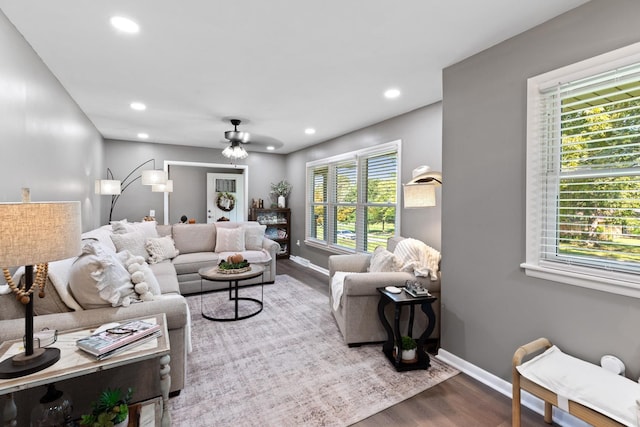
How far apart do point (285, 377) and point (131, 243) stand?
293 cm

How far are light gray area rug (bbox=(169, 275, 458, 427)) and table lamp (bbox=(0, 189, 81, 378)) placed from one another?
91 centimetres

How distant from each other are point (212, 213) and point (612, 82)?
697 cm

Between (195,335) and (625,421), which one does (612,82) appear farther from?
(195,335)

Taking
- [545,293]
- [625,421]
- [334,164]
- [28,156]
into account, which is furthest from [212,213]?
[625,421]

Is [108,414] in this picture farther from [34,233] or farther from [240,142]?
[240,142]

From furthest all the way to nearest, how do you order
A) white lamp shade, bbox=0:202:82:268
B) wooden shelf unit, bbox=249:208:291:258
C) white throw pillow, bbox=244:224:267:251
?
wooden shelf unit, bbox=249:208:291:258
white throw pillow, bbox=244:224:267:251
white lamp shade, bbox=0:202:82:268

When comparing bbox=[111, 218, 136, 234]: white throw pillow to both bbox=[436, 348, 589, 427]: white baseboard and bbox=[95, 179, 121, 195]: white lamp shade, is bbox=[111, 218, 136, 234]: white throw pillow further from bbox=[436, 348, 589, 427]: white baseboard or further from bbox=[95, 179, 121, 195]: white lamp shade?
bbox=[436, 348, 589, 427]: white baseboard

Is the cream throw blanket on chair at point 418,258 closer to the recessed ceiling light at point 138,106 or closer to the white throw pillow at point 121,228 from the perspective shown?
the recessed ceiling light at point 138,106

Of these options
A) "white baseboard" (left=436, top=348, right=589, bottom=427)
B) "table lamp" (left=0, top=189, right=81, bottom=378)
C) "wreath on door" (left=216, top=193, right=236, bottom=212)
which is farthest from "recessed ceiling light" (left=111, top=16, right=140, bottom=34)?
"wreath on door" (left=216, top=193, right=236, bottom=212)

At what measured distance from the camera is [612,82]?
1.69 meters

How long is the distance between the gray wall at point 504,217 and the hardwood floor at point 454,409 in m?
0.21

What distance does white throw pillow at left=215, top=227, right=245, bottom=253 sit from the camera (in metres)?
5.03

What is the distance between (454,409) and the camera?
199 centimetres

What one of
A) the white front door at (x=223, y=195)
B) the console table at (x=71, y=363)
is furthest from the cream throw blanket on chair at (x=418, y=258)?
the white front door at (x=223, y=195)
